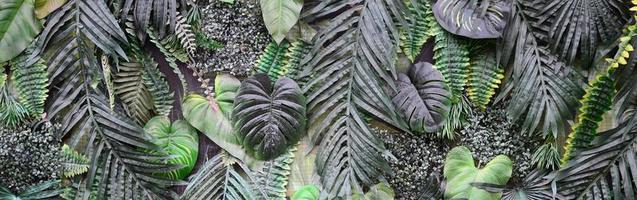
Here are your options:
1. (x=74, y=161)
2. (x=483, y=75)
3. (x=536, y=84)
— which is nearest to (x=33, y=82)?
(x=74, y=161)

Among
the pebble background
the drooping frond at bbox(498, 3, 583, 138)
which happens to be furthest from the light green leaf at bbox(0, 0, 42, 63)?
the drooping frond at bbox(498, 3, 583, 138)

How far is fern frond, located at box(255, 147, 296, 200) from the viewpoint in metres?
2.50

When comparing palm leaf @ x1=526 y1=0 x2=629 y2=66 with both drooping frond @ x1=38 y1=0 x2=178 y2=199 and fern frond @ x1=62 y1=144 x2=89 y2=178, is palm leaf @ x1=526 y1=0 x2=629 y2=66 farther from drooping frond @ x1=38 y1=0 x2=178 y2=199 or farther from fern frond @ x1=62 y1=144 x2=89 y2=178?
fern frond @ x1=62 y1=144 x2=89 y2=178

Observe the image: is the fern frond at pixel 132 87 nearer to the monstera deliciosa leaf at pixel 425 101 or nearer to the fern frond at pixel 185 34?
the fern frond at pixel 185 34

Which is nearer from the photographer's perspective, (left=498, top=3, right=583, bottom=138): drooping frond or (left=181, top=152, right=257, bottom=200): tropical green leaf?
(left=498, top=3, right=583, bottom=138): drooping frond

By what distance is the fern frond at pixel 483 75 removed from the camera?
8.00ft

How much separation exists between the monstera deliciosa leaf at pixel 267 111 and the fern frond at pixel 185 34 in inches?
A: 9.0

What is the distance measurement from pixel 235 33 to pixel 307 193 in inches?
24.6

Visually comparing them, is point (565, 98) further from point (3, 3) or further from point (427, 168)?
point (3, 3)

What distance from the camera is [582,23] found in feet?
7.67

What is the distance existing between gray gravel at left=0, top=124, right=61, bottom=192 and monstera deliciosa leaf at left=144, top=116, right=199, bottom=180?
346mm

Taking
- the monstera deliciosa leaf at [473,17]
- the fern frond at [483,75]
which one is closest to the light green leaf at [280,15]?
the monstera deliciosa leaf at [473,17]

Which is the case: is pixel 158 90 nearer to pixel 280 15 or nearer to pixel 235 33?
pixel 235 33

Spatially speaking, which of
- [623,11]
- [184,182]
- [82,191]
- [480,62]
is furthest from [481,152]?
[82,191]
